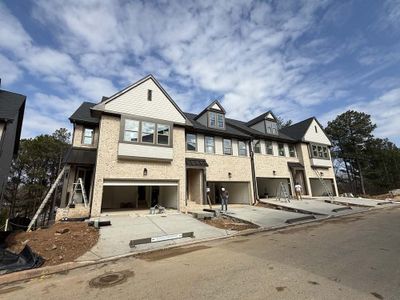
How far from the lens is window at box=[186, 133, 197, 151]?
17125 millimetres

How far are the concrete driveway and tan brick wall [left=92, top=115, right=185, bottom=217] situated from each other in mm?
2336

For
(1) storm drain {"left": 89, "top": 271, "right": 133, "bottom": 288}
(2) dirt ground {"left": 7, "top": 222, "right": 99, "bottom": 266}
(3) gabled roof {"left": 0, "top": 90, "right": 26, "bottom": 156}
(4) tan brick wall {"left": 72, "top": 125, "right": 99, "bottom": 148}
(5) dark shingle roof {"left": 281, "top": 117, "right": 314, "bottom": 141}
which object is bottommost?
(1) storm drain {"left": 89, "top": 271, "right": 133, "bottom": 288}

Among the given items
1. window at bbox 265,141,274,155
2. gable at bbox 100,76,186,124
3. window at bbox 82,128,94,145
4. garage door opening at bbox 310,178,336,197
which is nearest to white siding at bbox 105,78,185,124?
gable at bbox 100,76,186,124

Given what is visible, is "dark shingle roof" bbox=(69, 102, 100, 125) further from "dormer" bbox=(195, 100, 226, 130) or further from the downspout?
the downspout

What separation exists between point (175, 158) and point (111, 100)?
5.75 m

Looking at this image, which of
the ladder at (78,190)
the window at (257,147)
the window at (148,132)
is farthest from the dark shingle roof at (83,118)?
the window at (257,147)

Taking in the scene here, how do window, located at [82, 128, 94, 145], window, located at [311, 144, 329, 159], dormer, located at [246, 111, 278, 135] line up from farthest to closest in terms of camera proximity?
1. window, located at [311, 144, 329, 159]
2. dormer, located at [246, 111, 278, 135]
3. window, located at [82, 128, 94, 145]

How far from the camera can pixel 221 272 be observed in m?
4.87

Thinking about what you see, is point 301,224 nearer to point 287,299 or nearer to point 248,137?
point 287,299

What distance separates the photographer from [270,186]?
2428cm

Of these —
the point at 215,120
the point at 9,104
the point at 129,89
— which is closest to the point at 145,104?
the point at 129,89

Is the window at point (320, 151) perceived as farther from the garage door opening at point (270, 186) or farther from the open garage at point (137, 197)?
the open garage at point (137, 197)

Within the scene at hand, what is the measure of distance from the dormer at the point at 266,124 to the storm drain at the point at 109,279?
20471mm

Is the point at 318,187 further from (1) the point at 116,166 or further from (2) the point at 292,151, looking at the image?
(1) the point at 116,166
